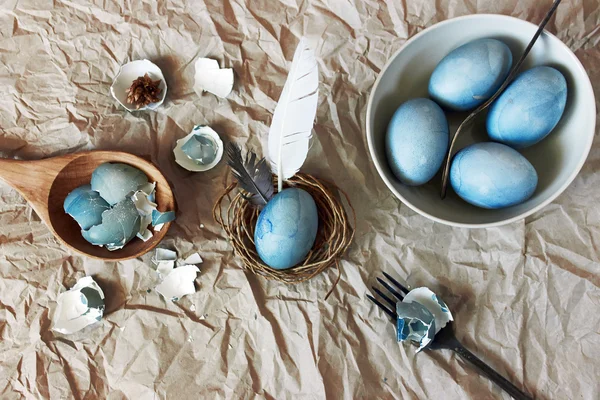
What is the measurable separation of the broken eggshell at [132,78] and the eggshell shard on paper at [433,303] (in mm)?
556

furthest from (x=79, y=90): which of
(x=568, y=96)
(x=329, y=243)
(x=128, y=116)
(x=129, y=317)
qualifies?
(x=568, y=96)

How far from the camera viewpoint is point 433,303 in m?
0.77

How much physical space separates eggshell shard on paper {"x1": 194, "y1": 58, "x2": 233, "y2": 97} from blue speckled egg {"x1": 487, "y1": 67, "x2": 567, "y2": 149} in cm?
45

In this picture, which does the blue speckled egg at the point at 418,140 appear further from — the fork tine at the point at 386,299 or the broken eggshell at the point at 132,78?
the broken eggshell at the point at 132,78

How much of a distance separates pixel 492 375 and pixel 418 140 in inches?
15.2

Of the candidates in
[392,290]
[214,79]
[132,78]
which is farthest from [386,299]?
[132,78]

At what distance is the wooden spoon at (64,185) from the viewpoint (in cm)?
78

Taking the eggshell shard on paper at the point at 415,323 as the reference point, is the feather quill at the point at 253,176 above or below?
above

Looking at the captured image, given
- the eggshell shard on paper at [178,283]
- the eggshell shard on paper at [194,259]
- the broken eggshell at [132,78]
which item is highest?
the broken eggshell at [132,78]

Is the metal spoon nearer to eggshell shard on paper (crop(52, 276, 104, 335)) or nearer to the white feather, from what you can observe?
the white feather

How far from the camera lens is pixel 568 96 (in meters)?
0.70

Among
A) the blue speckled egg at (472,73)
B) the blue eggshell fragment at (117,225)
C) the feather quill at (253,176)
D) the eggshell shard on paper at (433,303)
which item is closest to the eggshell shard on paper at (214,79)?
the feather quill at (253,176)

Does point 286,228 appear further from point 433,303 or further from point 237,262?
point 433,303

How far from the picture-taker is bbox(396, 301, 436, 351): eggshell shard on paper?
0.73 meters
